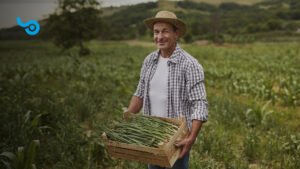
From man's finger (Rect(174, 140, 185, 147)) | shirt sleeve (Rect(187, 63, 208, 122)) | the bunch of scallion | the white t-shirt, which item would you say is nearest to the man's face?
the white t-shirt

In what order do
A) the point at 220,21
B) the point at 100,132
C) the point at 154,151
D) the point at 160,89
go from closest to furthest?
the point at 154,151 < the point at 160,89 < the point at 100,132 < the point at 220,21

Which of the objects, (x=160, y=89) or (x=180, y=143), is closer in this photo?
(x=180, y=143)

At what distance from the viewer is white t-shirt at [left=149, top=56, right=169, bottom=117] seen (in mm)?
2801

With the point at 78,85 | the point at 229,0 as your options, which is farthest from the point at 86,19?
the point at 229,0

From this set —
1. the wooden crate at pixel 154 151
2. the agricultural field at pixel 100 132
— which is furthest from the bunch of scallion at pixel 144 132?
the agricultural field at pixel 100 132

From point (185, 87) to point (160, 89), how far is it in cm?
20

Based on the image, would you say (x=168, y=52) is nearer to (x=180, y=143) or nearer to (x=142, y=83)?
(x=142, y=83)

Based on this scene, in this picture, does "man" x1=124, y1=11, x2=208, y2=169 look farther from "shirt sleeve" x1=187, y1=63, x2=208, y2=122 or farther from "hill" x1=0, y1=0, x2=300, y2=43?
"hill" x1=0, y1=0, x2=300, y2=43

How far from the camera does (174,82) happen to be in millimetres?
2736

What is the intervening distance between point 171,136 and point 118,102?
5185 mm

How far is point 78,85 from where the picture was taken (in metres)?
9.79

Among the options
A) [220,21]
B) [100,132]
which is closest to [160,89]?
[100,132]

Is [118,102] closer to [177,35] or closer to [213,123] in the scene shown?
[213,123]

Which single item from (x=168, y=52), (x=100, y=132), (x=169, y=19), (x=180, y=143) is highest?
(x=169, y=19)
